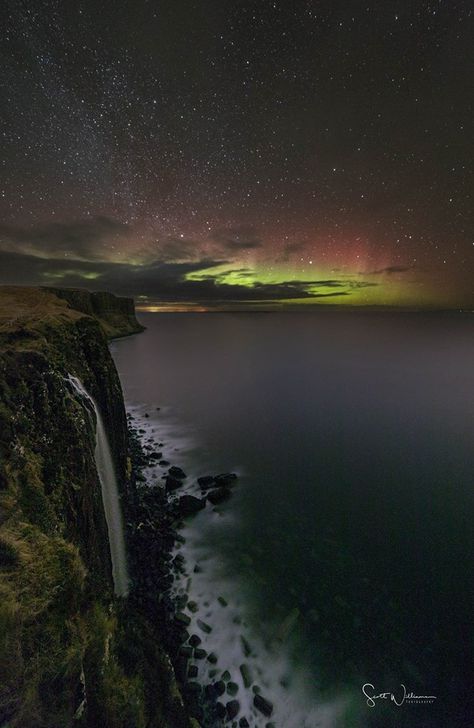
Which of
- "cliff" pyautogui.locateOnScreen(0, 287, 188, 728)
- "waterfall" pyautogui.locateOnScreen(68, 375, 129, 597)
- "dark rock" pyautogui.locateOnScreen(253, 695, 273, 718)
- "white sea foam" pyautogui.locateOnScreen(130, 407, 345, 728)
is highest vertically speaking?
"cliff" pyautogui.locateOnScreen(0, 287, 188, 728)

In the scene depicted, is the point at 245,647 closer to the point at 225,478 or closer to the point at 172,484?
the point at 172,484

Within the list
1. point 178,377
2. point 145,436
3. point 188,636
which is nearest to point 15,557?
point 188,636

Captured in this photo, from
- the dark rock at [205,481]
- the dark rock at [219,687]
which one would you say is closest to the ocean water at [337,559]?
the dark rock at [219,687]

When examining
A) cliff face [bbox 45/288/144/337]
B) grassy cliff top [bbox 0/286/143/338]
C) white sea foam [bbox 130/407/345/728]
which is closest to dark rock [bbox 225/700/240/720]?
white sea foam [bbox 130/407/345/728]

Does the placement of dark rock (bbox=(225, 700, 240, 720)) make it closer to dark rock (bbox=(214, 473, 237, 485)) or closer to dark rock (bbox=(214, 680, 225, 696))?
dark rock (bbox=(214, 680, 225, 696))

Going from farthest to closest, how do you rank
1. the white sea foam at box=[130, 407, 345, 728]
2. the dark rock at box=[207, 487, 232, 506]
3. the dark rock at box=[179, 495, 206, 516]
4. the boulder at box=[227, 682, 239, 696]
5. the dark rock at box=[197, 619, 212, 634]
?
the dark rock at box=[207, 487, 232, 506] < the dark rock at box=[179, 495, 206, 516] < the dark rock at box=[197, 619, 212, 634] < the boulder at box=[227, 682, 239, 696] < the white sea foam at box=[130, 407, 345, 728]

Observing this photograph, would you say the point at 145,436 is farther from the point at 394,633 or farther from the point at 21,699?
the point at 21,699

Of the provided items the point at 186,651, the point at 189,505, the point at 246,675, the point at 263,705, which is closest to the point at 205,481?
the point at 189,505
